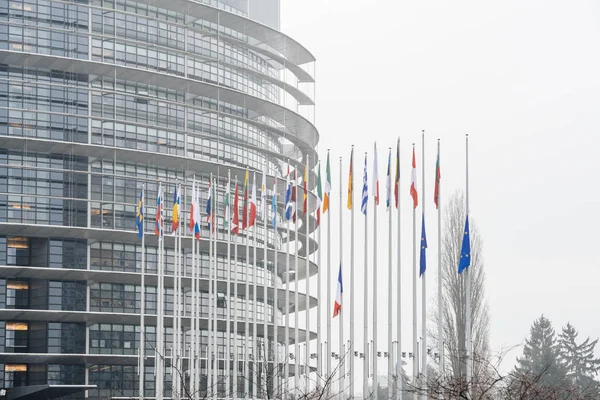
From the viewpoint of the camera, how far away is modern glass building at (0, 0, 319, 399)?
79.9 meters

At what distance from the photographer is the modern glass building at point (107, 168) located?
79.9 meters

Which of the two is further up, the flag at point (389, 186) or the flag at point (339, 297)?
the flag at point (389, 186)

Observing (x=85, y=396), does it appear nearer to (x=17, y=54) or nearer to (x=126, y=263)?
(x=126, y=263)

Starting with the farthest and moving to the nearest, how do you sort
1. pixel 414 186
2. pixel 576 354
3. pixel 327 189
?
1. pixel 576 354
2. pixel 327 189
3. pixel 414 186

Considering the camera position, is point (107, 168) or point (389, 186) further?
point (107, 168)

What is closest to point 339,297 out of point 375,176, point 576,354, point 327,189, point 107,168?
point 327,189

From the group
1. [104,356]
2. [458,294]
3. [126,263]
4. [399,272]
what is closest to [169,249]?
[126,263]

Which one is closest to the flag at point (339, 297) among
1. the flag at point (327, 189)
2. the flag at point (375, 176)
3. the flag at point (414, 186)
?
the flag at point (327, 189)

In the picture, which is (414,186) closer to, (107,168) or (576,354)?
(107,168)

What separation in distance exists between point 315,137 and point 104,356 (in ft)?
97.9

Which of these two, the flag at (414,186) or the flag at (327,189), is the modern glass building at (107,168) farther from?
the flag at (414,186)

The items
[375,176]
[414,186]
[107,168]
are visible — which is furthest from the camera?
[107,168]

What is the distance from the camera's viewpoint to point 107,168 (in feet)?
276

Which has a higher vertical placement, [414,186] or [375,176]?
[375,176]
